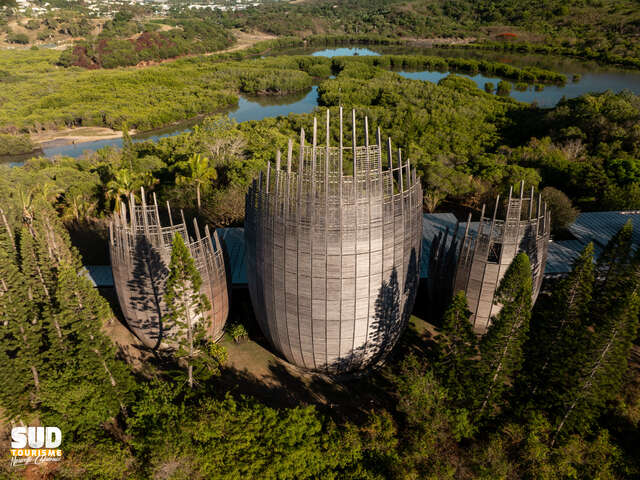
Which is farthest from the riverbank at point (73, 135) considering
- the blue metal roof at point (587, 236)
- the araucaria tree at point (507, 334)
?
the araucaria tree at point (507, 334)

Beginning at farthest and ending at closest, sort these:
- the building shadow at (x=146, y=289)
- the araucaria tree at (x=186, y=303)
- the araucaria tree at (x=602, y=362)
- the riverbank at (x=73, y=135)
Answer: the riverbank at (x=73, y=135)
the building shadow at (x=146, y=289)
the araucaria tree at (x=186, y=303)
the araucaria tree at (x=602, y=362)

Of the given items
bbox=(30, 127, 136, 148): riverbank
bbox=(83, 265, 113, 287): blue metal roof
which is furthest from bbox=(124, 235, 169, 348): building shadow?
bbox=(30, 127, 136, 148): riverbank

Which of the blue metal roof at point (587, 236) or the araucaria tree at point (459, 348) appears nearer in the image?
the araucaria tree at point (459, 348)

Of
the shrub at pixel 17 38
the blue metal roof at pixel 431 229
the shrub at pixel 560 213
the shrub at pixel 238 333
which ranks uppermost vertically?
the shrub at pixel 17 38

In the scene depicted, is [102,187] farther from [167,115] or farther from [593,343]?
[593,343]

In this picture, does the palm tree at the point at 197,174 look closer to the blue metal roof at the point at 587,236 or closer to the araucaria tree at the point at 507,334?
the araucaria tree at the point at 507,334

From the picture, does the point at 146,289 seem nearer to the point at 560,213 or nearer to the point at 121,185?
the point at 121,185
